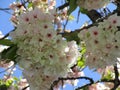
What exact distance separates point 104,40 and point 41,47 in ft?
1.30

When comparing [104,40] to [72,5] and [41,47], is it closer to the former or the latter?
[41,47]

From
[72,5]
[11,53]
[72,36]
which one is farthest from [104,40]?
[72,5]

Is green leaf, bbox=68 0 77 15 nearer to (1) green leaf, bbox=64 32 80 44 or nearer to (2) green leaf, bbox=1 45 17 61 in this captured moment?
(1) green leaf, bbox=64 32 80 44

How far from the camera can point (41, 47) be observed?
7.88 ft

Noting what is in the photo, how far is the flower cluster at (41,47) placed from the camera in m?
2.40

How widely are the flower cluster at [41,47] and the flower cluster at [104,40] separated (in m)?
0.13

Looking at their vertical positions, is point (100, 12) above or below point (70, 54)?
above

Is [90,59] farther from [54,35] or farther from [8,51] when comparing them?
[8,51]

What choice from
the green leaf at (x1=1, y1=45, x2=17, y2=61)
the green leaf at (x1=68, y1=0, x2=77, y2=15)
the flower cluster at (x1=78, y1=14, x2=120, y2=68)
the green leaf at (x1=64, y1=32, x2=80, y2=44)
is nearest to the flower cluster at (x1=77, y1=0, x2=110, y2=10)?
the green leaf at (x1=68, y1=0, x2=77, y2=15)

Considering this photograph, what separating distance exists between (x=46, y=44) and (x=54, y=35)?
0.07 m

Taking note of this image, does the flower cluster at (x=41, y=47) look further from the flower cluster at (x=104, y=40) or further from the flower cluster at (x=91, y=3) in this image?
the flower cluster at (x=91, y=3)

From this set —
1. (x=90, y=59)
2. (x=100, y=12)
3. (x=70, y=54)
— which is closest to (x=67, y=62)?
(x=70, y=54)

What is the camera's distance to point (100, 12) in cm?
425

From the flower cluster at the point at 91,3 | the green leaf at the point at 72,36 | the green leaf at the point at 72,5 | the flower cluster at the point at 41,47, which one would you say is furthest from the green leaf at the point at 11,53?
the flower cluster at the point at 91,3
